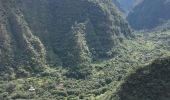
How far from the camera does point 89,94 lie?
584 feet

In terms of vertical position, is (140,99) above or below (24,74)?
below

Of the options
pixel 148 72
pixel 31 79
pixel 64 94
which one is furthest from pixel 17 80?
pixel 148 72

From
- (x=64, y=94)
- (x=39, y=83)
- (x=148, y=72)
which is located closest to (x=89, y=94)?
(x=64, y=94)

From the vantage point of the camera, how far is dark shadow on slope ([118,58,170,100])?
135m

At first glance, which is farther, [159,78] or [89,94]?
[89,94]

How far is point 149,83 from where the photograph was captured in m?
137

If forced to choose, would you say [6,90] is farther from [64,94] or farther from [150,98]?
[150,98]

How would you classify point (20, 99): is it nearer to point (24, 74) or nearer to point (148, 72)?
point (24, 74)

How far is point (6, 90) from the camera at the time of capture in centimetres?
18200

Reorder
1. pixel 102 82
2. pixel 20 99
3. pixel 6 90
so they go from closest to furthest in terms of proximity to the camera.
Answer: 1. pixel 20 99
2. pixel 6 90
3. pixel 102 82

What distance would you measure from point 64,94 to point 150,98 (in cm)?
5040

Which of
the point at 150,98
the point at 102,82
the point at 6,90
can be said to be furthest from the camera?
the point at 102,82

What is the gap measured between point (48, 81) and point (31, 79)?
574 cm

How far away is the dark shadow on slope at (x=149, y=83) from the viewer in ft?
443
